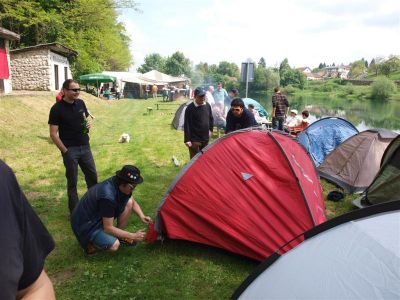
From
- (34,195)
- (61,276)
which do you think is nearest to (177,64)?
(34,195)

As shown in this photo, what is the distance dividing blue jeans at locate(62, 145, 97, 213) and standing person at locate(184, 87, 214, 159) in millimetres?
2096

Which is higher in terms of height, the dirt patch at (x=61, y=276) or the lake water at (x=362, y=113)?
the lake water at (x=362, y=113)

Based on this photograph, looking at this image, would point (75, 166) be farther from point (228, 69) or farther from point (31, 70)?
point (228, 69)

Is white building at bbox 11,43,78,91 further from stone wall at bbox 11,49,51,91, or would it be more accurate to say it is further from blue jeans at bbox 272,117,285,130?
blue jeans at bbox 272,117,285,130

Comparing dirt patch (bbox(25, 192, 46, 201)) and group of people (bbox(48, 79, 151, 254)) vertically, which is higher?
group of people (bbox(48, 79, 151, 254))

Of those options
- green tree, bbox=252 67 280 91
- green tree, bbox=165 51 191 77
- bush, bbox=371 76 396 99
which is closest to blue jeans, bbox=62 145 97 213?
bush, bbox=371 76 396 99

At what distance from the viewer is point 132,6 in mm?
25734

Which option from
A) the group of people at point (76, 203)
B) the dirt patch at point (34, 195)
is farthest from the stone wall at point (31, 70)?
the group of people at point (76, 203)

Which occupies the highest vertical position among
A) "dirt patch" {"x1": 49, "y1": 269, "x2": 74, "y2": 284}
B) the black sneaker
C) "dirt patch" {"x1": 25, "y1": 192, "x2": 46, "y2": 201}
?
"dirt patch" {"x1": 25, "y1": 192, "x2": 46, "y2": 201}

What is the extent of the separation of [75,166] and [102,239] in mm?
1369

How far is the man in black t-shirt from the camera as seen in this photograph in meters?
1.00

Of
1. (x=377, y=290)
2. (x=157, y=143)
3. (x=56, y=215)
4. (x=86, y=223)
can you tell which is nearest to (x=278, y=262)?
(x=377, y=290)

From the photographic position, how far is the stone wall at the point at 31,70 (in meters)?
19.8

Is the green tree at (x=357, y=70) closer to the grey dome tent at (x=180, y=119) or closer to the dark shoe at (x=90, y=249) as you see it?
the grey dome tent at (x=180, y=119)
